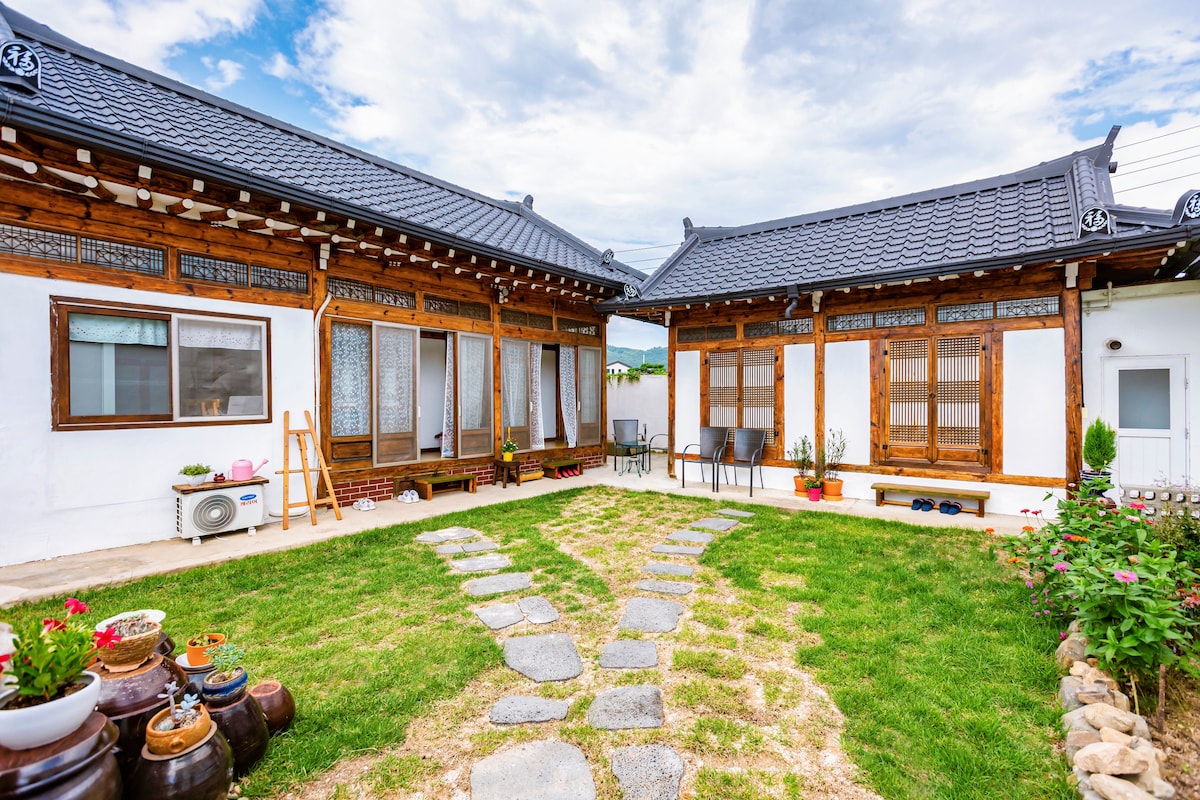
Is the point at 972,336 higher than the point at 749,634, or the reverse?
the point at 972,336

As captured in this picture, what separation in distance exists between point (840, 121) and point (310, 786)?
10183mm

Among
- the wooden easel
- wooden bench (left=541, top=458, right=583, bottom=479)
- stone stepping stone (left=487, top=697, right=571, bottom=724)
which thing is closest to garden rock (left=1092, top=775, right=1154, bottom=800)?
stone stepping stone (left=487, top=697, right=571, bottom=724)

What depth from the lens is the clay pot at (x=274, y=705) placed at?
1.89 m

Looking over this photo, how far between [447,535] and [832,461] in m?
4.81

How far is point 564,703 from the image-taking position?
215cm

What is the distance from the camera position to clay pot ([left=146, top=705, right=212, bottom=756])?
143 cm

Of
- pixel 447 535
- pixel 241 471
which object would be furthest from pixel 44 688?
pixel 241 471

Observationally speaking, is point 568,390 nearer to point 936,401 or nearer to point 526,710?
point 936,401

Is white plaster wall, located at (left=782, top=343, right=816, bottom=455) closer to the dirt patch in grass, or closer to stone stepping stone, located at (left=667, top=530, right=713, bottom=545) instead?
stone stepping stone, located at (left=667, top=530, right=713, bottom=545)

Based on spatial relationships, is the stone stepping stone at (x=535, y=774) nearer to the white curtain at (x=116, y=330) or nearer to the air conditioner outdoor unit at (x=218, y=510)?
the air conditioner outdoor unit at (x=218, y=510)

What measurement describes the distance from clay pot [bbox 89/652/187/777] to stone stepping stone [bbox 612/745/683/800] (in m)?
1.50

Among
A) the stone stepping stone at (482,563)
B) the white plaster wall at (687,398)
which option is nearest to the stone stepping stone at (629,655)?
the stone stepping stone at (482,563)

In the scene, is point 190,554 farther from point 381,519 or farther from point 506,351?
point 506,351

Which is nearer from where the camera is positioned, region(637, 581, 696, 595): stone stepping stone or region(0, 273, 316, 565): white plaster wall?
region(637, 581, 696, 595): stone stepping stone
